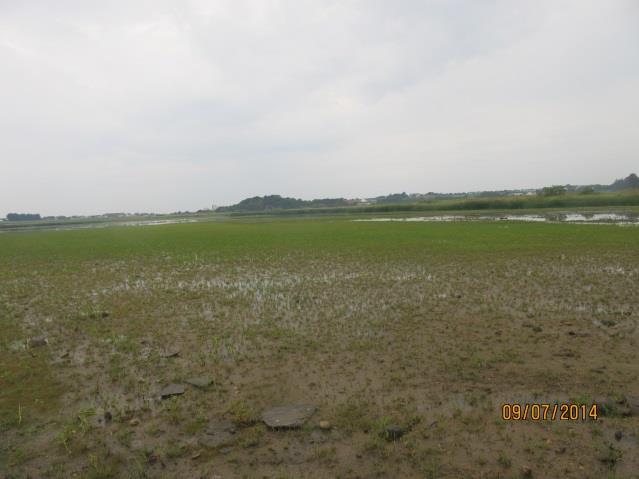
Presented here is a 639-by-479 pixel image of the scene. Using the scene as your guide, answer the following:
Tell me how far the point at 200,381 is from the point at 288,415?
1.69 metres

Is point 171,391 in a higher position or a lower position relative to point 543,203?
lower

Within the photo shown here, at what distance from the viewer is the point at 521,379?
5004 millimetres

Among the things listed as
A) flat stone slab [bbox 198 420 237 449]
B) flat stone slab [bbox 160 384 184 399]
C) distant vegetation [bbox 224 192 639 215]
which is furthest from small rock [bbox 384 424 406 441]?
distant vegetation [bbox 224 192 639 215]

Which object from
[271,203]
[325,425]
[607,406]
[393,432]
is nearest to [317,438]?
[325,425]

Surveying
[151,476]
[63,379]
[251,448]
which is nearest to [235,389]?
[251,448]

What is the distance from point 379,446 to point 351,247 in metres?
16.7

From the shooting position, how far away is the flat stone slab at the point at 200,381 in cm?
Answer: 535

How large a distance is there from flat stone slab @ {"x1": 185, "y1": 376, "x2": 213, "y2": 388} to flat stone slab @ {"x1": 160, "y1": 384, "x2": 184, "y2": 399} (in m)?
0.16

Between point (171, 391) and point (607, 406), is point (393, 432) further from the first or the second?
point (171, 391)

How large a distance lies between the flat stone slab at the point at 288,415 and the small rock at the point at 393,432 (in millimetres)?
946

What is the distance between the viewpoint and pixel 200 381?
17.9 feet
